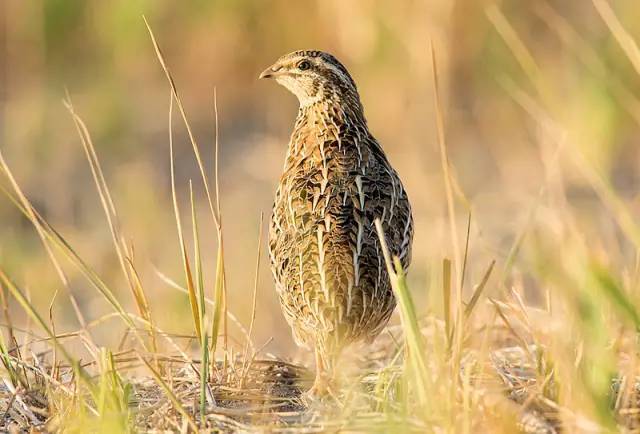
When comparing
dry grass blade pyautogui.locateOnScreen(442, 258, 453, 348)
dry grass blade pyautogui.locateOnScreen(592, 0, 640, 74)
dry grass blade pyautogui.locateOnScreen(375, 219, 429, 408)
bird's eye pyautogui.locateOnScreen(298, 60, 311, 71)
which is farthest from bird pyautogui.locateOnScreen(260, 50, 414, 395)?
dry grass blade pyautogui.locateOnScreen(592, 0, 640, 74)

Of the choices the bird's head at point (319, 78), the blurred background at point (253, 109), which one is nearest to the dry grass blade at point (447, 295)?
the bird's head at point (319, 78)

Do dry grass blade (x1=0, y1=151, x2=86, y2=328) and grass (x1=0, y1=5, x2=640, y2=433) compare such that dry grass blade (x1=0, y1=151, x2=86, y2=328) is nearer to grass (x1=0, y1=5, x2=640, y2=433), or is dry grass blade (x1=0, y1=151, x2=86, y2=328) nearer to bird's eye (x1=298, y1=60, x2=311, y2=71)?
grass (x1=0, y1=5, x2=640, y2=433)

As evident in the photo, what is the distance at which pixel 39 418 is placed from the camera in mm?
4387

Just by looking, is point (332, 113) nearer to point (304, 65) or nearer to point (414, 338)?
point (304, 65)

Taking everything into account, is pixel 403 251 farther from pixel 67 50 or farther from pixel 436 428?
pixel 67 50

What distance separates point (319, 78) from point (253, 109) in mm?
6030

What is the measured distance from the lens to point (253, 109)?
39.0 ft

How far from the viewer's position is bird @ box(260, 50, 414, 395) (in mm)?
4922

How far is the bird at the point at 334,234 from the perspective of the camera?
492 cm

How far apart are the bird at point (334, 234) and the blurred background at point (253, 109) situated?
348cm

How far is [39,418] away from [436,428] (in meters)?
1.42

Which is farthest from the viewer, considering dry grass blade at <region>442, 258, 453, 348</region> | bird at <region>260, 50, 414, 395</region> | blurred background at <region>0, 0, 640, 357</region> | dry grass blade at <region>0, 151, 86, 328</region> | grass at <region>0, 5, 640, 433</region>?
blurred background at <region>0, 0, 640, 357</region>

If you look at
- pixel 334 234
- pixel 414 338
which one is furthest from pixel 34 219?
pixel 414 338

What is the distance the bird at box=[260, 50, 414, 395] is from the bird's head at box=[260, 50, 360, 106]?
Answer: 0.07 feet
